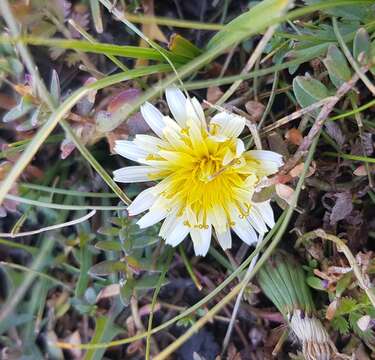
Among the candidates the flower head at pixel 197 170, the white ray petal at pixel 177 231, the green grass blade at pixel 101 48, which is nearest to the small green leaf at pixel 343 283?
the flower head at pixel 197 170

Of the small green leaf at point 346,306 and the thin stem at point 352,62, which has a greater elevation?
the thin stem at point 352,62

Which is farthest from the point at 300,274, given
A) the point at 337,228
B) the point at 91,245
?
the point at 91,245

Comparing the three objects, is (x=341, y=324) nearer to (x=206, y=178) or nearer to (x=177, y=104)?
(x=206, y=178)

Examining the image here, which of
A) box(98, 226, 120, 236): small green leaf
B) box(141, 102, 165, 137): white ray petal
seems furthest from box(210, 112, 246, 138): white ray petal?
box(98, 226, 120, 236): small green leaf

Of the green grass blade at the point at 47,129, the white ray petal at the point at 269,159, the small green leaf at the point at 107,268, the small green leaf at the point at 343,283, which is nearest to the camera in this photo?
the green grass blade at the point at 47,129

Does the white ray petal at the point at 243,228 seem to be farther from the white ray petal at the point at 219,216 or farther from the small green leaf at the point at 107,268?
the small green leaf at the point at 107,268

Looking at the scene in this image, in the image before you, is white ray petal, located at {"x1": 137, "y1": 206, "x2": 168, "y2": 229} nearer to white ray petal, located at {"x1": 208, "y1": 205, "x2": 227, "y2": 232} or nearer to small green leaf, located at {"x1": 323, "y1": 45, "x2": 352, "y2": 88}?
white ray petal, located at {"x1": 208, "y1": 205, "x2": 227, "y2": 232}

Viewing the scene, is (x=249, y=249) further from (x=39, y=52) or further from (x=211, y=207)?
(x=39, y=52)
